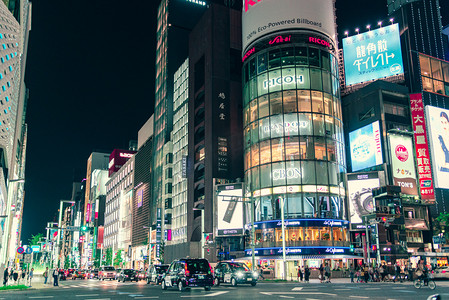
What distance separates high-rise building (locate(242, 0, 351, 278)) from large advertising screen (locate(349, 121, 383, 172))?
221 inches

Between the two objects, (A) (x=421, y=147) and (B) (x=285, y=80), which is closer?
(B) (x=285, y=80)

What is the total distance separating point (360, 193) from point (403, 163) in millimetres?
8930

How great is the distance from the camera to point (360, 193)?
6662 centimetres

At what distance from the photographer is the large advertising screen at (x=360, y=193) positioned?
215 ft

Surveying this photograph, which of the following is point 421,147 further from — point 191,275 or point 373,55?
Result: point 191,275

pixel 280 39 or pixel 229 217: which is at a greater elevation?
pixel 280 39

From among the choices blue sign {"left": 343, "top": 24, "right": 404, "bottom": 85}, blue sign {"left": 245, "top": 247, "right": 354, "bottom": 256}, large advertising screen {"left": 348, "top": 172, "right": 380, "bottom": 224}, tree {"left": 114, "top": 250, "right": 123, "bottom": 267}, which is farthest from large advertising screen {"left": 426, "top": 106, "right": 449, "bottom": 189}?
tree {"left": 114, "top": 250, "right": 123, "bottom": 267}

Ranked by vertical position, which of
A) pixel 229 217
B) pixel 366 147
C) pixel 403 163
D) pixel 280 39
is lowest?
pixel 229 217

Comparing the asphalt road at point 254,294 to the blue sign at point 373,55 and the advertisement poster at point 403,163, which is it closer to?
the advertisement poster at point 403,163

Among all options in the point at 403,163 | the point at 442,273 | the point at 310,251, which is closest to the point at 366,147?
the point at 403,163

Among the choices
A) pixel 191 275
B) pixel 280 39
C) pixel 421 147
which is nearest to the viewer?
pixel 191 275

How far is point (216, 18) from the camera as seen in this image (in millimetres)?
88875

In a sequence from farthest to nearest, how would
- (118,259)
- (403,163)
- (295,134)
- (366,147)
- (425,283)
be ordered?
(118,259) → (366,147) → (403,163) → (295,134) → (425,283)

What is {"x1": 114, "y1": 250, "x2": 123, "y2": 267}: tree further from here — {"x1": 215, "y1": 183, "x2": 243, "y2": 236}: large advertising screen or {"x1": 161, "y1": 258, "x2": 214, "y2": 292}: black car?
{"x1": 161, "y1": 258, "x2": 214, "y2": 292}: black car
